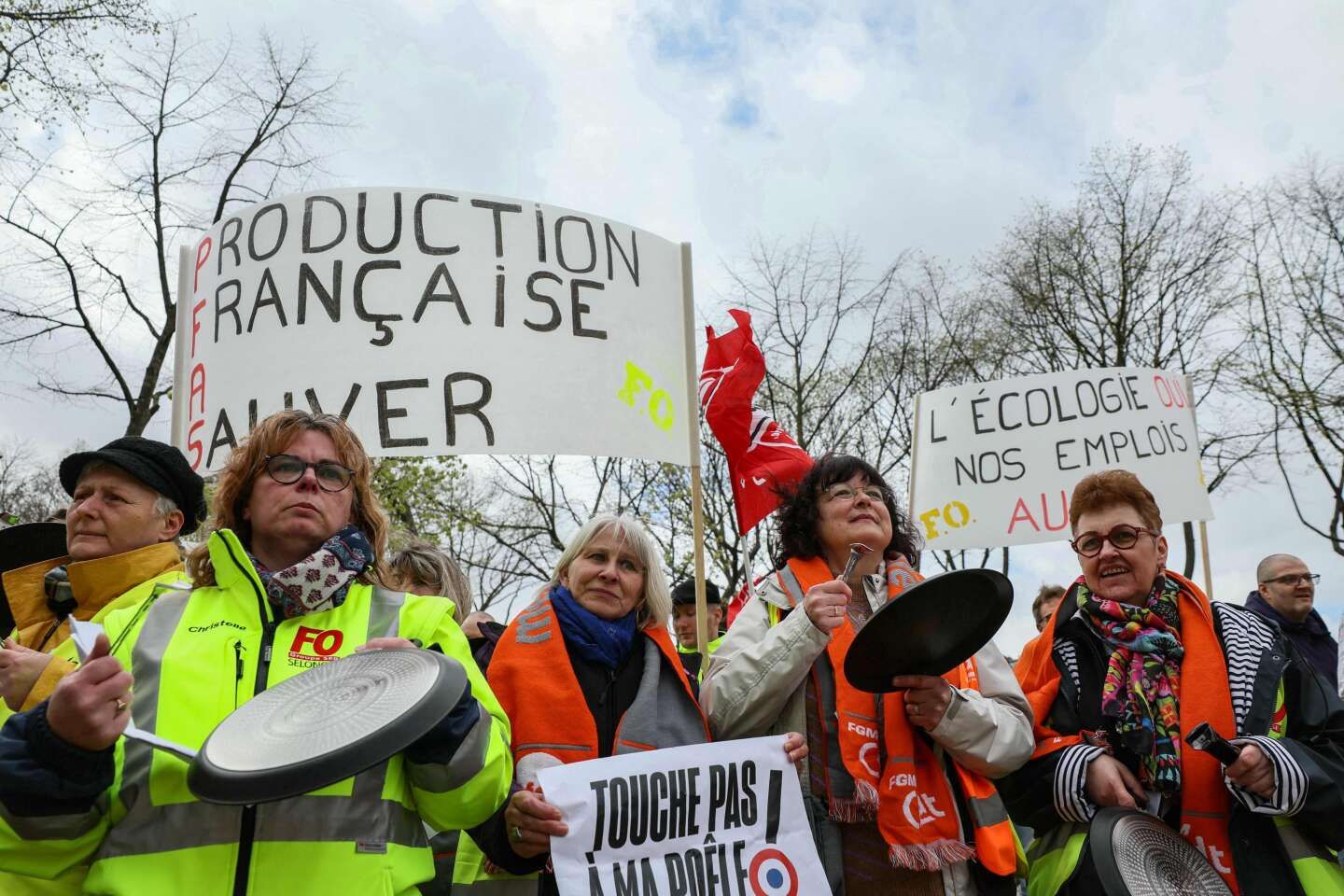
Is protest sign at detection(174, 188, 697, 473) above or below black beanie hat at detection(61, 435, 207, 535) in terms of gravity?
above

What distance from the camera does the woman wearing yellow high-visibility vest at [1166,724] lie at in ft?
8.65

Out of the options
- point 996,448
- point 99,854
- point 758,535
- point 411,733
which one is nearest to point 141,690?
point 99,854

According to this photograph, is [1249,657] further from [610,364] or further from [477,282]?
[477,282]

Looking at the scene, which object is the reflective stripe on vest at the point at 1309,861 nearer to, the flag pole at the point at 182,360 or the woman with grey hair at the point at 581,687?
the woman with grey hair at the point at 581,687

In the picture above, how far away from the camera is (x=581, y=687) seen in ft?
9.09

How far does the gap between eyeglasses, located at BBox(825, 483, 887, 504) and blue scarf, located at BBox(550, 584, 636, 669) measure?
83cm

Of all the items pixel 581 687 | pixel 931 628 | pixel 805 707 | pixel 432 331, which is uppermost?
pixel 432 331

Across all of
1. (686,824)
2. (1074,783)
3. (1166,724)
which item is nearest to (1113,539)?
(1166,724)

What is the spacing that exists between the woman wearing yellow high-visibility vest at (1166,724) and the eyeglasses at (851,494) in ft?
2.11

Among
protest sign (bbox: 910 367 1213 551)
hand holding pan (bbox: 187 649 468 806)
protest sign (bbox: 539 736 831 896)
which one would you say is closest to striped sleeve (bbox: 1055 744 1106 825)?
protest sign (bbox: 539 736 831 896)

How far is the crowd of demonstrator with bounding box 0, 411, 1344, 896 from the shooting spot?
6.26 ft

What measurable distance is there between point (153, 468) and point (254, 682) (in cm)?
109

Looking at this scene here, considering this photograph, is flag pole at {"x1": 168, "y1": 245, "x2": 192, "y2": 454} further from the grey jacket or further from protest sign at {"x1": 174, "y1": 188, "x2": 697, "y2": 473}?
the grey jacket

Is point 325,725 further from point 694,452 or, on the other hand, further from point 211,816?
point 694,452
